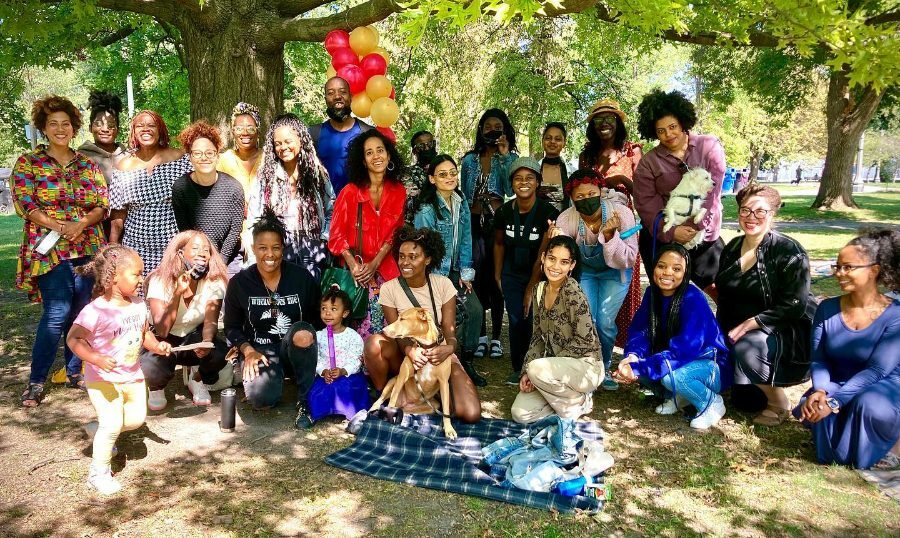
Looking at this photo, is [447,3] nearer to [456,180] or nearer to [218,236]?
[456,180]

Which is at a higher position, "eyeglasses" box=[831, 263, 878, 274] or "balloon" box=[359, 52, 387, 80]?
"balloon" box=[359, 52, 387, 80]

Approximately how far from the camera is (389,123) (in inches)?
237

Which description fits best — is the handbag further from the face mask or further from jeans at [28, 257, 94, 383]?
jeans at [28, 257, 94, 383]

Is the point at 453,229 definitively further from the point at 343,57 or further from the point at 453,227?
the point at 343,57

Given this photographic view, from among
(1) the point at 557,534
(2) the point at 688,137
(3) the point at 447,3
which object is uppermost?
(3) the point at 447,3

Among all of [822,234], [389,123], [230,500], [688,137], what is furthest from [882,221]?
[230,500]

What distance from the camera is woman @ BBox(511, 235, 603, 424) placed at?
4.54 meters

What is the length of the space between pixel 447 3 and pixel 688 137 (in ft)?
8.38

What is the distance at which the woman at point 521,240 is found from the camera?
214 inches

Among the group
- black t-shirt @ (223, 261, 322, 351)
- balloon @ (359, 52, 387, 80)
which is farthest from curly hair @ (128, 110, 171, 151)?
balloon @ (359, 52, 387, 80)

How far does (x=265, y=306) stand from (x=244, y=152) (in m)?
1.53

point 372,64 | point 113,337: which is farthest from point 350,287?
point 372,64

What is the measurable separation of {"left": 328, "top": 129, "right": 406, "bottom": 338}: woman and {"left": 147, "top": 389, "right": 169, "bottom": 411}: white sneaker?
1.57 m

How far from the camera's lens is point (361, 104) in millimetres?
6012
